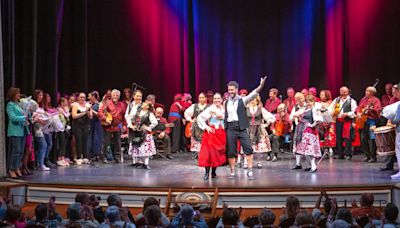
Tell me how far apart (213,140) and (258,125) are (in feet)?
6.75

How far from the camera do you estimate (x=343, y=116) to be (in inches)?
466

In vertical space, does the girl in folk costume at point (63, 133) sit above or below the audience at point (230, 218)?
above

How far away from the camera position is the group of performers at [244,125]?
923 cm

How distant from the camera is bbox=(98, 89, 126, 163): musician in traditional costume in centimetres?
1158

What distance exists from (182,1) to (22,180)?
8.07m

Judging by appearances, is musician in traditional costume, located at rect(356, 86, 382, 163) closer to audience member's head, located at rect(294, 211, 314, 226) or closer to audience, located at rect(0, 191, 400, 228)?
audience, located at rect(0, 191, 400, 228)

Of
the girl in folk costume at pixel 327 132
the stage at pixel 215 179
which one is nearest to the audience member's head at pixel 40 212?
the stage at pixel 215 179

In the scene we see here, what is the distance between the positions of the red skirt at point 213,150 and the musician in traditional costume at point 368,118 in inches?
130

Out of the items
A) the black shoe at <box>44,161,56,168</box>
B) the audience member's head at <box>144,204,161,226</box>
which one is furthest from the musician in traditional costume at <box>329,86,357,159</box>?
the audience member's head at <box>144,204,161,226</box>

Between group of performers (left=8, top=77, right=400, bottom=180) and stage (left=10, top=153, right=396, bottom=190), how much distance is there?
0.28 metres

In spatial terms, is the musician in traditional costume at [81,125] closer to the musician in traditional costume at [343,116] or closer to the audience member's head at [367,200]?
the musician in traditional costume at [343,116]

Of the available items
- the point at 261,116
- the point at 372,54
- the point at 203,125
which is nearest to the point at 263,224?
the point at 203,125

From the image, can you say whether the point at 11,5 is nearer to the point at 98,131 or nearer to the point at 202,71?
the point at 98,131

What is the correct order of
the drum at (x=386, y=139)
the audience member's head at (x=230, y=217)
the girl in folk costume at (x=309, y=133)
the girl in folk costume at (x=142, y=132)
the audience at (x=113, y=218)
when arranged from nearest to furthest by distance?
1. the audience member's head at (x=230, y=217)
2. the audience at (x=113, y=218)
3. the drum at (x=386, y=139)
4. the girl in folk costume at (x=309, y=133)
5. the girl in folk costume at (x=142, y=132)
